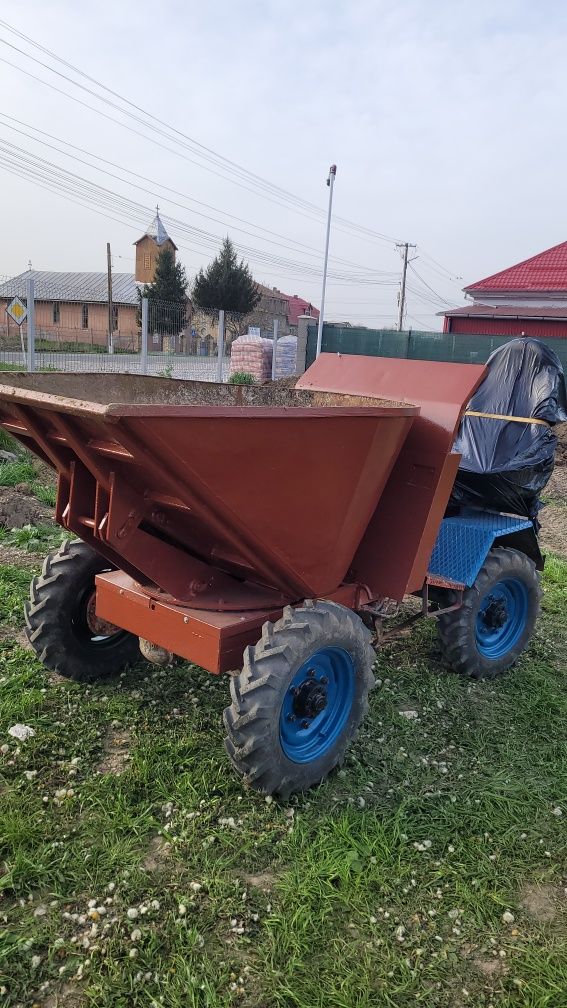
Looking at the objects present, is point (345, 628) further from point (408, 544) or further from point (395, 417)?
point (395, 417)

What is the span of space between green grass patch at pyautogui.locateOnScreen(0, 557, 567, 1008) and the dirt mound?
2849 mm

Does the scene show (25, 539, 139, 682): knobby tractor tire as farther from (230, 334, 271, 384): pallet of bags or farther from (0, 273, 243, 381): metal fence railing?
(230, 334, 271, 384): pallet of bags

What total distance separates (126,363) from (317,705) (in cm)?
1375

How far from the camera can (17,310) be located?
11289mm

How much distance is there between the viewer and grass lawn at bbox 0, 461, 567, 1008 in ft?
7.45

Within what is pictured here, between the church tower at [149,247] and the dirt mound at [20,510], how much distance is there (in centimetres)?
4115

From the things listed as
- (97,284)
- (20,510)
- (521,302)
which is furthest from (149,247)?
(20,510)

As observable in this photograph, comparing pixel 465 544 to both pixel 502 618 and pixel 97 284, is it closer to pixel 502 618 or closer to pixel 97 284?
pixel 502 618

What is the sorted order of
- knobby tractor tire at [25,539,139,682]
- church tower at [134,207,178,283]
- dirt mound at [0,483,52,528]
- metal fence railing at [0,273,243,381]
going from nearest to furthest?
knobby tractor tire at [25,539,139,682] < dirt mound at [0,483,52,528] < metal fence railing at [0,273,243,381] < church tower at [134,207,178,283]

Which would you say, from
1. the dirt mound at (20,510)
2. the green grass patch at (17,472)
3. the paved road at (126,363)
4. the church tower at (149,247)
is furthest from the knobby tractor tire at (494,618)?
the church tower at (149,247)

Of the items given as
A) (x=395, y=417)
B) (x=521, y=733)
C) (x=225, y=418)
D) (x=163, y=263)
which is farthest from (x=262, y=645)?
(x=163, y=263)

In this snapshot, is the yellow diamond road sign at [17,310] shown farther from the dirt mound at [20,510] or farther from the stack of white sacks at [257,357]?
the stack of white sacks at [257,357]

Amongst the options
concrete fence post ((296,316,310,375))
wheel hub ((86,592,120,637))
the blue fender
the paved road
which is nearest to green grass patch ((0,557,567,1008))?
wheel hub ((86,592,120,637))

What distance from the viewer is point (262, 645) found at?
2926 mm
